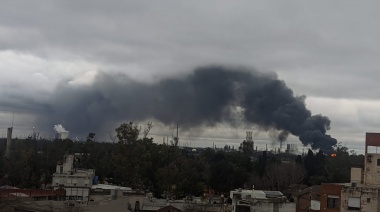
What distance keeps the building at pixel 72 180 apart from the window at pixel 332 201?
85.1ft

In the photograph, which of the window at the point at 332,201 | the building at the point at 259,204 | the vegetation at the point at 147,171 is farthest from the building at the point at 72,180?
the window at the point at 332,201

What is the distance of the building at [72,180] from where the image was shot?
192 feet

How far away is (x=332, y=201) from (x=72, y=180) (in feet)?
97.5

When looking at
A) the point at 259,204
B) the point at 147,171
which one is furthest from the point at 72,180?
the point at 259,204

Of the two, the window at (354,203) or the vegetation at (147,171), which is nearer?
the window at (354,203)

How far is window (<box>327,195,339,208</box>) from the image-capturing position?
4659cm

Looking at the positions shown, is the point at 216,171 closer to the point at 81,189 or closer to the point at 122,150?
the point at 122,150

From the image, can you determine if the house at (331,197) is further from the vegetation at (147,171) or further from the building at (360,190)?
the vegetation at (147,171)

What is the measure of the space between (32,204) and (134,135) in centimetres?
3753

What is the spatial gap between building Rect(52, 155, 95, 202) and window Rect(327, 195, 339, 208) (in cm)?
2594

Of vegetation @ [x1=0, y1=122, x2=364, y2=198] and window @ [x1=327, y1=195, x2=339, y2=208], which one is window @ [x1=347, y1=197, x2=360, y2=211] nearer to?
window @ [x1=327, y1=195, x2=339, y2=208]

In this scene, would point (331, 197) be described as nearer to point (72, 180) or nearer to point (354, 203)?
point (354, 203)

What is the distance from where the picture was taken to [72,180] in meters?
60.4

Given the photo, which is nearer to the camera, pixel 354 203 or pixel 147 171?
pixel 354 203
